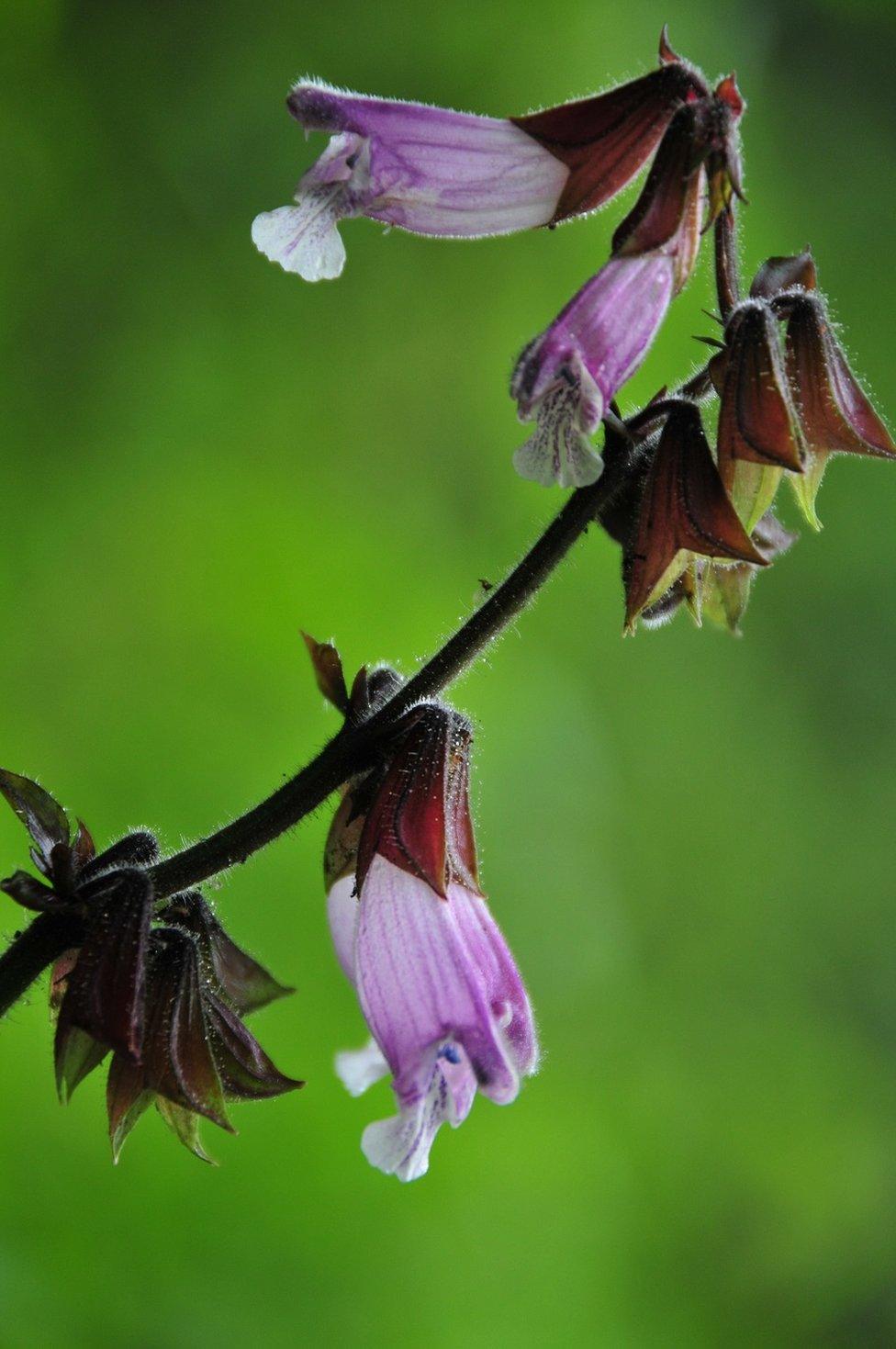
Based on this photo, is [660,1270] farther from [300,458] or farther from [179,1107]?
[179,1107]

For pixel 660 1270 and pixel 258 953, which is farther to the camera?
pixel 660 1270

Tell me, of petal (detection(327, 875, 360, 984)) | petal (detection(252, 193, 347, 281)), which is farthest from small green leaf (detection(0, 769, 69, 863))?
petal (detection(252, 193, 347, 281))

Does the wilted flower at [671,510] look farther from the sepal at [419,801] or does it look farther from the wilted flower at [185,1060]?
the wilted flower at [185,1060]

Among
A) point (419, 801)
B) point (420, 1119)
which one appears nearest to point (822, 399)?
point (419, 801)

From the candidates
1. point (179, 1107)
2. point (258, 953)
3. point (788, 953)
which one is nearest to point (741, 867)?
point (788, 953)

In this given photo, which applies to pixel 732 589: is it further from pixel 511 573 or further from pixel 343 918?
pixel 343 918

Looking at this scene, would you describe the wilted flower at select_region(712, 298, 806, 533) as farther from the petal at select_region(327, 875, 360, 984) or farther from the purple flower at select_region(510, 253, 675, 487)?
the petal at select_region(327, 875, 360, 984)
